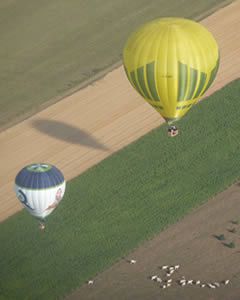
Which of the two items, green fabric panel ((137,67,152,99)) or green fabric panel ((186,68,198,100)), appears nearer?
green fabric panel ((186,68,198,100))

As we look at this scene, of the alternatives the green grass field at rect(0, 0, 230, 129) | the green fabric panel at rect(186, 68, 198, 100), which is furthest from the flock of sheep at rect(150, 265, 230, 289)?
the green grass field at rect(0, 0, 230, 129)

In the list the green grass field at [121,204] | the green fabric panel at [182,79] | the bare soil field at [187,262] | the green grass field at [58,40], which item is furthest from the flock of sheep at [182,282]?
the green grass field at [58,40]

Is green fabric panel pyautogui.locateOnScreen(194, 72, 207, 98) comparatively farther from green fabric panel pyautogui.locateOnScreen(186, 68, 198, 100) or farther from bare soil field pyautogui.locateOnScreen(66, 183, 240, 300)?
bare soil field pyautogui.locateOnScreen(66, 183, 240, 300)

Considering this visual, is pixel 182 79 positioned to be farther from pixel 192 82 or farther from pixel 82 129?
pixel 82 129

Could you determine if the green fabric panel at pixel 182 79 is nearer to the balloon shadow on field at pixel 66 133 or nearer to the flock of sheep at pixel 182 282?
the balloon shadow on field at pixel 66 133

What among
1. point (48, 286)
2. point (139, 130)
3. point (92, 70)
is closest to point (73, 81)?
point (92, 70)
